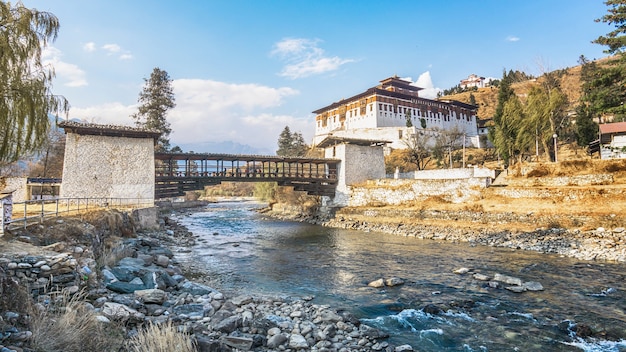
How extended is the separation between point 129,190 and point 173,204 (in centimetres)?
3187

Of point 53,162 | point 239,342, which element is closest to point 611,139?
point 239,342

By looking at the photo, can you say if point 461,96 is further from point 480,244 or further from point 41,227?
point 41,227

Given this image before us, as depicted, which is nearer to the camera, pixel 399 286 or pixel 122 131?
pixel 399 286

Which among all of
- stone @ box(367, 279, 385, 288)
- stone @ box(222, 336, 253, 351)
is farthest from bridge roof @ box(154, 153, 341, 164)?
stone @ box(222, 336, 253, 351)

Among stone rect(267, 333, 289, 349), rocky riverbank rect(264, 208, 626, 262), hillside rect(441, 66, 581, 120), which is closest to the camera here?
stone rect(267, 333, 289, 349)

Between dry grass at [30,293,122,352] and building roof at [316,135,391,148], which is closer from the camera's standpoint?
dry grass at [30,293,122,352]

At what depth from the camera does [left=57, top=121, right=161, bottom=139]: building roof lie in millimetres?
19900

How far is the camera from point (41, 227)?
8781mm

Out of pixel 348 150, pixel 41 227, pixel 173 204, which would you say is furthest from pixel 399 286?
pixel 173 204

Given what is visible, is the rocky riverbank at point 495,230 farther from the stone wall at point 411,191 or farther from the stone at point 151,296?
the stone at point 151,296

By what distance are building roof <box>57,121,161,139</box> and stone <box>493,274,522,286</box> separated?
20.8 meters

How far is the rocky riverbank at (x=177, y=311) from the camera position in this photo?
5.47 meters

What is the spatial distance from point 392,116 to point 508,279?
4810cm

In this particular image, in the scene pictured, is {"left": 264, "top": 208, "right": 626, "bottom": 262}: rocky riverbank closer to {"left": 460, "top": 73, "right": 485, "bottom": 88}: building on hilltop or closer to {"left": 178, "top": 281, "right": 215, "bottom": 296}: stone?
{"left": 178, "top": 281, "right": 215, "bottom": 296}: stone
